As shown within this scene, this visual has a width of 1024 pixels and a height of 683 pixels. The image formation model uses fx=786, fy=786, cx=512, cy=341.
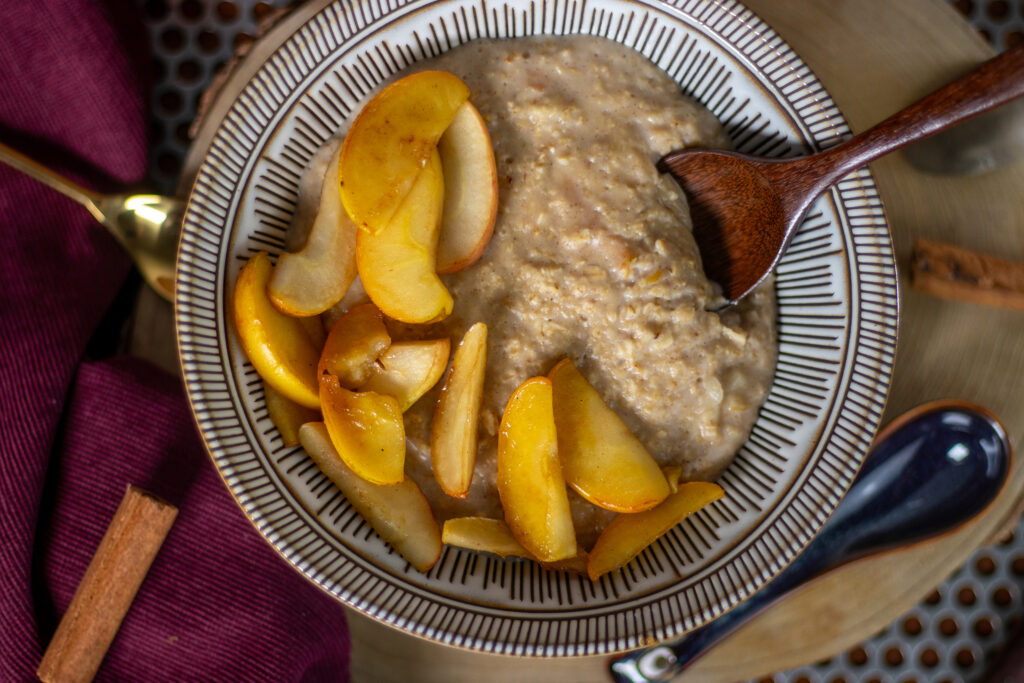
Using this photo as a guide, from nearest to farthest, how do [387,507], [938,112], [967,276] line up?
1. [938,112]
2. [387,507]
3. [967,276]

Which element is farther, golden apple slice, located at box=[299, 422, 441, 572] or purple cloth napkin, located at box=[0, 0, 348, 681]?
purple cloth napkin, located at box=[0, 0, 348, 681]

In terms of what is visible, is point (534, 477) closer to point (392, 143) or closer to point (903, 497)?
point (392, 143)

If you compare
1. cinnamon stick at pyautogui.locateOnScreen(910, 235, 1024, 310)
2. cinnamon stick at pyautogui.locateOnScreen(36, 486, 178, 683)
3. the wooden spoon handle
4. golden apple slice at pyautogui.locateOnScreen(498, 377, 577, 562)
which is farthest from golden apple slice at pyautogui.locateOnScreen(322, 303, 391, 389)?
cinnamon stick at pyautogui.locateOnScreen(910, 235, 1024, 310)

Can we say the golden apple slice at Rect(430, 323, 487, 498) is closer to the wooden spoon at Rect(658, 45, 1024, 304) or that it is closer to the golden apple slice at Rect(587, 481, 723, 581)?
→ the golden apple slice at Rect(587, 481, 723, 581)

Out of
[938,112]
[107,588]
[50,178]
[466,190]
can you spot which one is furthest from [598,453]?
[50,178]

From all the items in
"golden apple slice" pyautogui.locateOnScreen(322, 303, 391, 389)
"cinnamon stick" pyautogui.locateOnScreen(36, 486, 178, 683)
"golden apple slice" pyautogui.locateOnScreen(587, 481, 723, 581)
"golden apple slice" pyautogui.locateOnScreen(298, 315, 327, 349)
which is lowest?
"cinnamon stick" pyautogui.locateOnScreen(36, 486, 178, 683)

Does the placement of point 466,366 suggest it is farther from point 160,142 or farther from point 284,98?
point 160,142

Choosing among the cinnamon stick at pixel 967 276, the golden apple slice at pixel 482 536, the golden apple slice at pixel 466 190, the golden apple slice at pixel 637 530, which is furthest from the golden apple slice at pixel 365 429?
the cinnamon stick at pixel 967 276

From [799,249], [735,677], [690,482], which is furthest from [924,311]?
[735,677]
